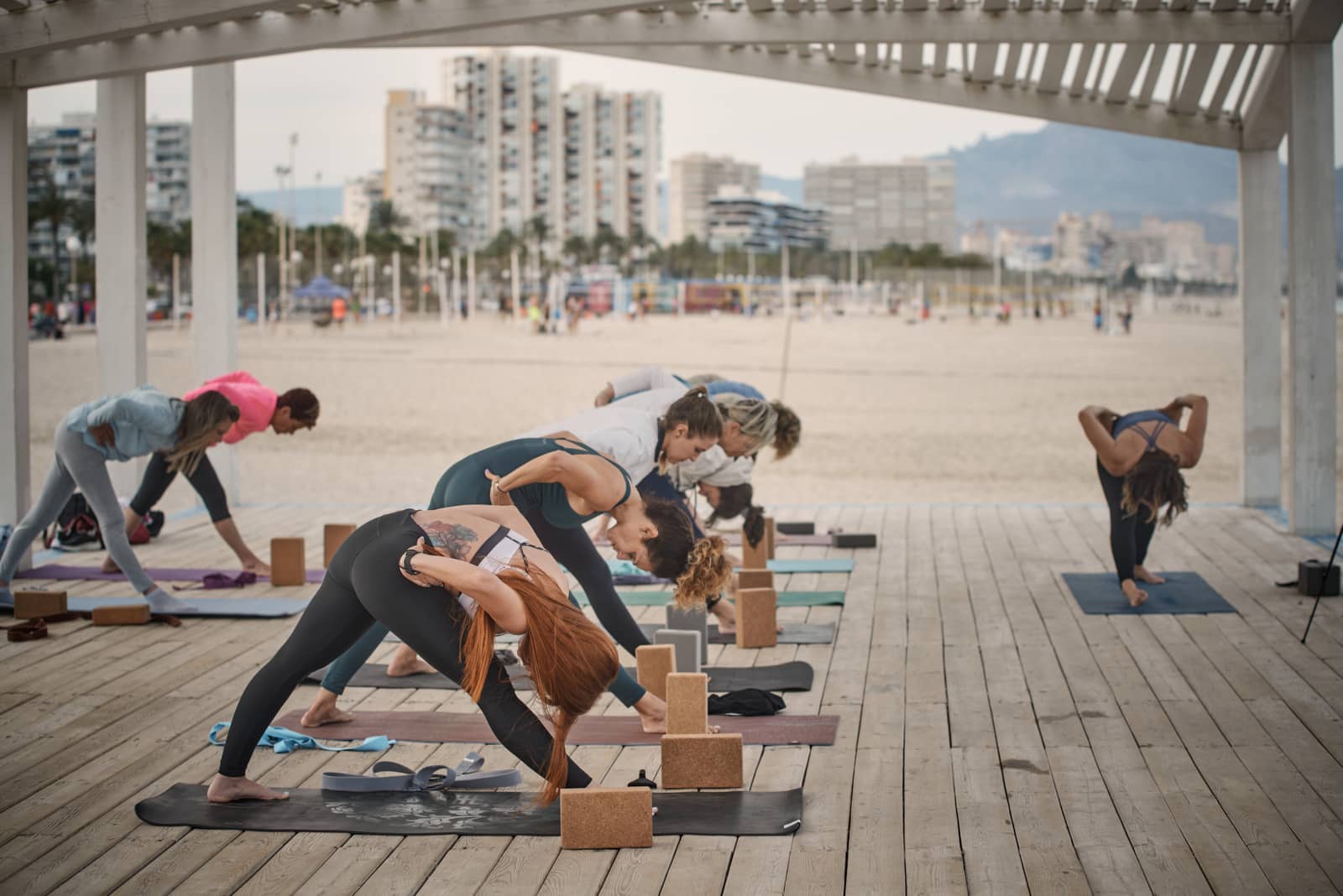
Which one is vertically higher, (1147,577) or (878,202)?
(878,202)

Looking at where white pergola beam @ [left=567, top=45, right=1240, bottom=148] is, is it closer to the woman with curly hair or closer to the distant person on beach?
the distant person on beach

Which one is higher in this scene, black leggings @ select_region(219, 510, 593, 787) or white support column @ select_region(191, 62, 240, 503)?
white support column @ select_region(191, 62, 240, 503)

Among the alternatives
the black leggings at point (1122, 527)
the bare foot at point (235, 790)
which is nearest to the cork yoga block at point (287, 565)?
the bare foot at point (235, 790)

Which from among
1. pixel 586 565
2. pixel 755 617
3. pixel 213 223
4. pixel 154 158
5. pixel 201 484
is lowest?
pixel 755 617

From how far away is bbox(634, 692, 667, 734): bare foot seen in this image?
4984mm

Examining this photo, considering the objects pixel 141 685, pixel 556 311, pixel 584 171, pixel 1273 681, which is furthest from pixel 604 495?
pixel 584 171

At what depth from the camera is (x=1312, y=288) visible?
9203 mm

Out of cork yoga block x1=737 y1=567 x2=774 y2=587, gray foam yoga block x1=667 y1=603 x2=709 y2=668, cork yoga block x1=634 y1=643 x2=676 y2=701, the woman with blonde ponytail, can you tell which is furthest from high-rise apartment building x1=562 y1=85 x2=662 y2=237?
cork yoga block x1=634 y1=643 x2=676 y2=701

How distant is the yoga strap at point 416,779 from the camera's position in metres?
4.40

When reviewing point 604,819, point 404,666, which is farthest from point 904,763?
point 404,666

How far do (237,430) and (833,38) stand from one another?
3.96m

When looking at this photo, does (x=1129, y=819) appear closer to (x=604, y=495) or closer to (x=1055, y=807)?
(x=1055, y=807)

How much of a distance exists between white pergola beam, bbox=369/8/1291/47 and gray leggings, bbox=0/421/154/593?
301cm

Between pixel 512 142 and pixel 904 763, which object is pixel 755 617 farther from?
pixel 512 142
